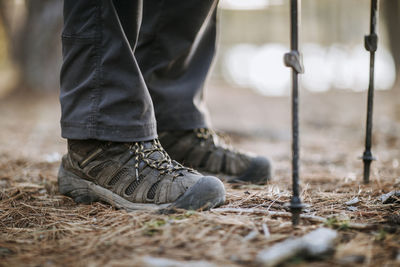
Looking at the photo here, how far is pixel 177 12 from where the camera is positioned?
5.09 feet

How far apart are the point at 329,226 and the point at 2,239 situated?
96cm

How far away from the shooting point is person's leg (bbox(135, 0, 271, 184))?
1569 millimetres

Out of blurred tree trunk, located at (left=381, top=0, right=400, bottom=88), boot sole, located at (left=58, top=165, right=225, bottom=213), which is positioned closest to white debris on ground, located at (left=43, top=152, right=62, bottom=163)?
boot sole, located at (left=58, top=165, right=225, bottom=213)

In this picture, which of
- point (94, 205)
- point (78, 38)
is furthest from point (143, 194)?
point (78, 38)

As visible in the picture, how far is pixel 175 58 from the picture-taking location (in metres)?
1.62

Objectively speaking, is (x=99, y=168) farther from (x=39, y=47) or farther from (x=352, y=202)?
(x=39, y=47)

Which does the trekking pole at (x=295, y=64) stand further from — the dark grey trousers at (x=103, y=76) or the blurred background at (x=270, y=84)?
the blurred background at (x=270, y=84)

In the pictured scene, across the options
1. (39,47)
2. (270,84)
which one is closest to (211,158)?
(39,47)

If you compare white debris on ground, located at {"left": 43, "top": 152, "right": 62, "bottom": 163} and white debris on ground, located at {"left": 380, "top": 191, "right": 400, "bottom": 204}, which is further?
white debris on ground, located at {"left": 43, "top": 152, "right": 62, "bottom": 163}

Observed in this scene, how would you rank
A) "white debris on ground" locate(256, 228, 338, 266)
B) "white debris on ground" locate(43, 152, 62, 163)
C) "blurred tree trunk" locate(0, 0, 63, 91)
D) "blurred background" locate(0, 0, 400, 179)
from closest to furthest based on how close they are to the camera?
"white debris on ground" locate(256, 228, 338, 266) < "white debris on ground" locate(43, 152, 62, 163) < "blurred background" locate(0, 0, 400, 179) < "blurred tree trunk" locate(0, 0, 63, 91)

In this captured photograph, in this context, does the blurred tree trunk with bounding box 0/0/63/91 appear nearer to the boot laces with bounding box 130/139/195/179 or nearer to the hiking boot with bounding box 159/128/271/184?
the hiking boot with bounding box 159/128/271/184

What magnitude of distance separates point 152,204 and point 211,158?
1.73 ft

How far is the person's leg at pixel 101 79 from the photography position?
4.00ft

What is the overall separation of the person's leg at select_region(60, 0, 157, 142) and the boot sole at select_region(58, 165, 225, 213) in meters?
0.22
